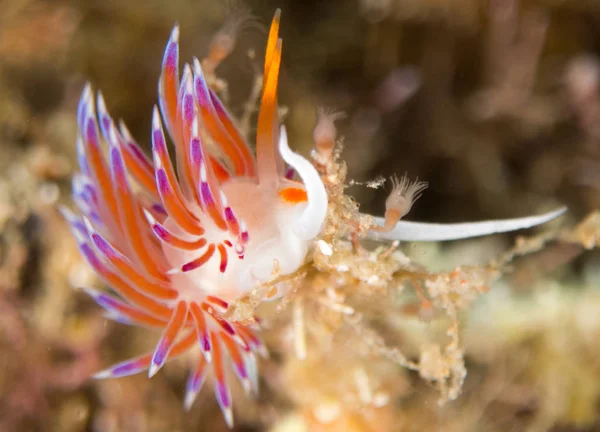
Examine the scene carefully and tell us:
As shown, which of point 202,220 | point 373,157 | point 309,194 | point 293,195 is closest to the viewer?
point 309,194

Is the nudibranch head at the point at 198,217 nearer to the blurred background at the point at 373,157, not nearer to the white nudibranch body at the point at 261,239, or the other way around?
the white nudibranch body at the point at 261,239

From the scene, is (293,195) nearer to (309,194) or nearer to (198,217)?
(309,194)

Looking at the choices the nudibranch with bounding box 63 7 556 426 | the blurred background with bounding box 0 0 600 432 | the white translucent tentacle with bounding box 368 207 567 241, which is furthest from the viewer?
the blurred background with bounding box 0 0 600 432

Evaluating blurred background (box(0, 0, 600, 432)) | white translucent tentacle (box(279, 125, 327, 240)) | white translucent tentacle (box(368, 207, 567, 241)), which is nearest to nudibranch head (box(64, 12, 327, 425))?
white translucent tentacle (box(279, 125, 327, 240))

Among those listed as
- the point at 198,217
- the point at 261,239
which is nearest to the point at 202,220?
the point at 198,217

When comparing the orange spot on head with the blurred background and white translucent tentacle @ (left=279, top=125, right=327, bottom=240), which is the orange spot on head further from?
the blurred background

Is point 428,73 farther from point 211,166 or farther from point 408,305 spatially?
point 211,166

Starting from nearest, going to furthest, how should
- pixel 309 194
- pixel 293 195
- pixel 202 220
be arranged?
pixel 309 194, pixel 293 195, pixel 202 220
